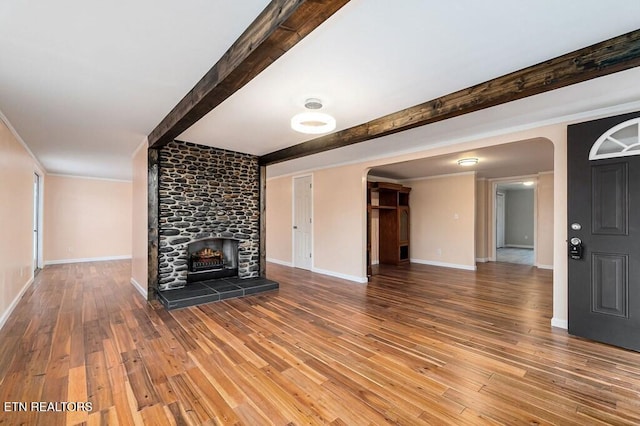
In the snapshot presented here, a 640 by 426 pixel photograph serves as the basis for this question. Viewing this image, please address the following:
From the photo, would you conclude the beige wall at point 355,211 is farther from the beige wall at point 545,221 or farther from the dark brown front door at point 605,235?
the beige wall at point 545,221

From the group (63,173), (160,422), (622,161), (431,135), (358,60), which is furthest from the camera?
(63,173)

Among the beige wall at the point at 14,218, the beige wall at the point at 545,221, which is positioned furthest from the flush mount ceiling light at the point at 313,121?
the beige wall at the point at 545,221

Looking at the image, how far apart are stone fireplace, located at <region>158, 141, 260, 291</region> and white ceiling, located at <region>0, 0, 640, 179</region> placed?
3.52 feet

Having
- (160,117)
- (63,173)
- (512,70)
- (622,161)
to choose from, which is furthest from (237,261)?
(63,173)

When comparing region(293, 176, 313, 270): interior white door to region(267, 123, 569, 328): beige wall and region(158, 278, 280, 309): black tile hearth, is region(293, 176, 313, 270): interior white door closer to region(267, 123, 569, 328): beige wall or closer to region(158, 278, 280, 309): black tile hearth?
region(267, 123, 569, 328): beige wall

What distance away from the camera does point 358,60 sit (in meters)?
2.12

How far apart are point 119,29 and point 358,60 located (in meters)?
1.59

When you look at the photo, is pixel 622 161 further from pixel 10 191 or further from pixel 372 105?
pixel 10 191

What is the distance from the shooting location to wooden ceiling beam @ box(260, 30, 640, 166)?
6.15ft

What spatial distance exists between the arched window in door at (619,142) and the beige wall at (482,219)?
521cm

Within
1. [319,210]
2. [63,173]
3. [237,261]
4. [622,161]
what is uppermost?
[63,173]

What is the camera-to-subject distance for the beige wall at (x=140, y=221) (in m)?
4.45

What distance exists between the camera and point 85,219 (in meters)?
7.96

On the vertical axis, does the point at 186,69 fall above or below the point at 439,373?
above
